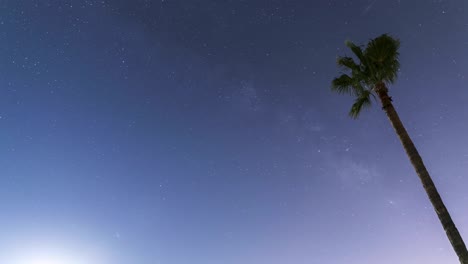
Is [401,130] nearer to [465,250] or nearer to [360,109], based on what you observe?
[360,109]

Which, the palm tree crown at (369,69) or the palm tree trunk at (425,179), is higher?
the palm tree crown at (369,69)

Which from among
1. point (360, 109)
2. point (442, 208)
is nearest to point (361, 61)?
point (360, 109)

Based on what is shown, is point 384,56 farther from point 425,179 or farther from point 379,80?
point 425,179

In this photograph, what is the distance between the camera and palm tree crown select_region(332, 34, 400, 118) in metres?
14.3

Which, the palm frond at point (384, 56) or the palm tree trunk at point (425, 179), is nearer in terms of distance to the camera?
the palm tree trunk at point (425, 179)

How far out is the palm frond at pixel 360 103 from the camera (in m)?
15.3

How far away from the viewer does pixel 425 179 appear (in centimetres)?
1138

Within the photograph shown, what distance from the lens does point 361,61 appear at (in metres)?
15.1

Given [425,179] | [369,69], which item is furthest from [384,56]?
[425,179]

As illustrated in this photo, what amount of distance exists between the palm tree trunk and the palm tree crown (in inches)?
23.2

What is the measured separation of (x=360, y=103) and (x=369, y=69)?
61.7 inches

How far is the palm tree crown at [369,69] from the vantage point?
14.3 metres

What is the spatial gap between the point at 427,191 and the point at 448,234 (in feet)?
4.63

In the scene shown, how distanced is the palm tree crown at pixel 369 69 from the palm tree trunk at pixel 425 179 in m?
0.59
